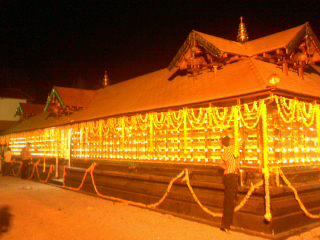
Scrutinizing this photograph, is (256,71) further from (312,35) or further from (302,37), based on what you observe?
(312,35)

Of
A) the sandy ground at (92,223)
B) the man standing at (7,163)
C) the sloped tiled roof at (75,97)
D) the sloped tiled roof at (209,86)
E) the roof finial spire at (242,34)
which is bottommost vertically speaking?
the sandy ground at (92,223)

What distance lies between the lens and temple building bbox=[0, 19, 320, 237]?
9719mm

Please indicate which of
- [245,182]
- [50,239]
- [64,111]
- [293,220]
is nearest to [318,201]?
[293,220]

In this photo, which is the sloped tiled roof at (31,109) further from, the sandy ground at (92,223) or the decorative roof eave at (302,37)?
the decorative roof eave at (302,37)

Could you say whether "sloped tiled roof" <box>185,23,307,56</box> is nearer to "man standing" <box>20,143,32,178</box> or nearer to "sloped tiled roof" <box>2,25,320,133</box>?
"sloped tiled roof" <box>2,25,320,133</box>

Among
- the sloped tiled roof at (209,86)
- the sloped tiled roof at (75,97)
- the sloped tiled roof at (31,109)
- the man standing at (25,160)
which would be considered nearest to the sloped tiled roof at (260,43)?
the sloped tiled roof at (209,86)

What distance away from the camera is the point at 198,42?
12945 millimetres

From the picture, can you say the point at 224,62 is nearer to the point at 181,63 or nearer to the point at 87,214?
the point at 181,63

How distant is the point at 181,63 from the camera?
14078mm

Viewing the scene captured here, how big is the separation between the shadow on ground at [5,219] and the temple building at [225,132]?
182 inches

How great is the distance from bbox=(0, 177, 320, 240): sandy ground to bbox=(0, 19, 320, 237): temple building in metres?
0.83

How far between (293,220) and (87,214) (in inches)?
282

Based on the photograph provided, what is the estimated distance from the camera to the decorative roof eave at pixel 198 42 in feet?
39.9

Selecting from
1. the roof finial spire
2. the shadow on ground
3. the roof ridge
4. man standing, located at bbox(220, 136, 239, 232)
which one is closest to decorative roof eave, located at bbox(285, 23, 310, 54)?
the roof ridge
